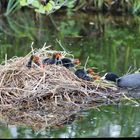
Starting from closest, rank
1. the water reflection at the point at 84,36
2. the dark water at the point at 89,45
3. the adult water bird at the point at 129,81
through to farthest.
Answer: the dark water at the point at 89,45 < the adult water bird at the point at 129,81 < the water reflection at the point at 84,36

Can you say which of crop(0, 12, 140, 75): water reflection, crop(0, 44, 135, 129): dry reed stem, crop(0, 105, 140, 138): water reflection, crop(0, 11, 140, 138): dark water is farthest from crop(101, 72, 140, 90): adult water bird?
crop(0, 12, 140, 75): water reflection

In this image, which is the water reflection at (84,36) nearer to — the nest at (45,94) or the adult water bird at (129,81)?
the adult water bird at (129,81)

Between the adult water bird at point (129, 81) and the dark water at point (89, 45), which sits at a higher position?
the adult water bird at point (129, 81)

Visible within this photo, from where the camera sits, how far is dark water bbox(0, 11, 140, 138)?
587cm

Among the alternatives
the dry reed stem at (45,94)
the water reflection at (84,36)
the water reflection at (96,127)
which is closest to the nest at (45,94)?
the dry reed stem at (45,94)

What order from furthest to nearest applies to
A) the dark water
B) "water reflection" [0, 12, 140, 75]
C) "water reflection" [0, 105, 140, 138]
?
"water reflection" [0, 12, 140, 75] → the dark water → "water reflection" [0, 105, 140, 138]

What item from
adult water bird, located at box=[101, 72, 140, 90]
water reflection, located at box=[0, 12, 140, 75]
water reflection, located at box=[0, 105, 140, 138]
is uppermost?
adult water bird, located at box=[101, 72, 140, 90]

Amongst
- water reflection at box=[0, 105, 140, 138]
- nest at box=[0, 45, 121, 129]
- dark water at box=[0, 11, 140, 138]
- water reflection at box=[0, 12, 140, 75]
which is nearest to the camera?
water reflection at box=[0, 105, 140, 138]

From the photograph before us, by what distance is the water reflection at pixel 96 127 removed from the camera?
18.7 feet

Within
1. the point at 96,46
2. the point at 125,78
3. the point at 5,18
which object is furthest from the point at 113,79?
the point at 5,18

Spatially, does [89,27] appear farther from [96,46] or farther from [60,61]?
[60,61]

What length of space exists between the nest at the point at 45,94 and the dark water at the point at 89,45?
0.73 feet

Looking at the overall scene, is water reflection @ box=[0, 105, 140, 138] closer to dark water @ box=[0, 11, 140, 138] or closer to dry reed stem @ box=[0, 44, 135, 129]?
dark water @ box=[0, 11, 140, 138]

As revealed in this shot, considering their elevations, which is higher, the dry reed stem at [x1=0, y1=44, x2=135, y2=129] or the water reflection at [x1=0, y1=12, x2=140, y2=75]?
the dry reed stem at [x1=0, y1=44, x2=135, y2=129]
